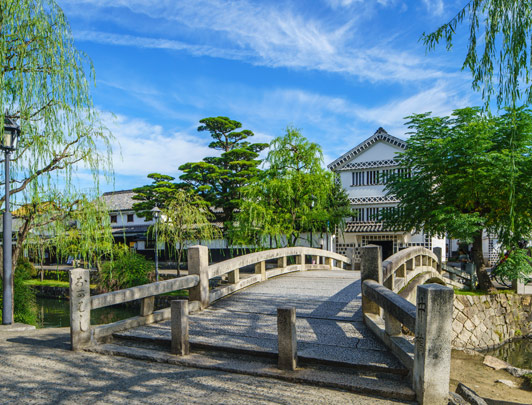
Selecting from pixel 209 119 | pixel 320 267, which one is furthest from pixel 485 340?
pixel 209 119

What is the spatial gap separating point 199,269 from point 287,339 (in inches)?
122

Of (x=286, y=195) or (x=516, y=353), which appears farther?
(x=286, y=195)

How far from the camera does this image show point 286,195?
19.2m

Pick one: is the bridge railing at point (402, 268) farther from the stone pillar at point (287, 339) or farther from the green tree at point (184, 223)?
the green tree at point (184, 223)

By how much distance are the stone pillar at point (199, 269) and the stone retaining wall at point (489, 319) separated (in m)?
→ 11.3

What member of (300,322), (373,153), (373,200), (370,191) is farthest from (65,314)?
(373,153)

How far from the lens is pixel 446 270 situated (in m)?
20.2

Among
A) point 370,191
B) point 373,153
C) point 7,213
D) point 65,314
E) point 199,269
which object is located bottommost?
point 65,314

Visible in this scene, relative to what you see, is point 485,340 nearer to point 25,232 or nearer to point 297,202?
point 297,202

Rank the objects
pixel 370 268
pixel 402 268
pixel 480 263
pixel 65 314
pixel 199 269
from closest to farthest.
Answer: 1. pixel 370 268
2. pixel 199 269
3. pixel 402 268
4. pixel 480 263
5. pixel 65 314

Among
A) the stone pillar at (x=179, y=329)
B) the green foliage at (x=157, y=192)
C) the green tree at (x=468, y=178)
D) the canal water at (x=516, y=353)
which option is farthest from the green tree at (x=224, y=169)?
the stone pillar at (x=179, y=329)

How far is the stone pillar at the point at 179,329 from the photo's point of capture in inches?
193

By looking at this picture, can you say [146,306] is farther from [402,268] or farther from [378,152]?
[378,152]

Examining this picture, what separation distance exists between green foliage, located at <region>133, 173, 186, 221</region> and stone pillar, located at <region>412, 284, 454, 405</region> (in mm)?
22766
